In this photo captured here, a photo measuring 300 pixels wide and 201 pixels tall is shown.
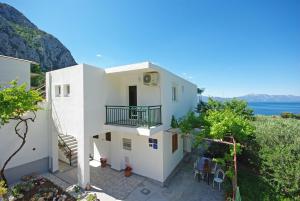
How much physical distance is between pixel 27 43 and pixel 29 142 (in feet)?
145

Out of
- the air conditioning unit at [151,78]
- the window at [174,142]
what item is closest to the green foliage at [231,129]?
the window at [174,142]

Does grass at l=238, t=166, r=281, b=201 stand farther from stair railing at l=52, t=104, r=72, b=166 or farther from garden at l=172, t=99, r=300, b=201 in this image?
stair railing at l=52, t=104, r=72, b=166

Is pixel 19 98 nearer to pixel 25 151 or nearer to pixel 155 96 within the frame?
pixel 25 151

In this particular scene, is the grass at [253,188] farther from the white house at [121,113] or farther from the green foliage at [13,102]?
the green foliage at [13,102]

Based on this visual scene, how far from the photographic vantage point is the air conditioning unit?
30.3 feet

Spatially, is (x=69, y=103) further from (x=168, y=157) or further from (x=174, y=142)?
(x=174, y=142)

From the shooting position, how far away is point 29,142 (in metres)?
9.80

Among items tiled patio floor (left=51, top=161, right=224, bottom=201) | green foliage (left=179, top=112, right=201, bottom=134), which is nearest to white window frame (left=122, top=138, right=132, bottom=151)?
tiled patio floor (left=51, top=161, right=224, bottom=201)

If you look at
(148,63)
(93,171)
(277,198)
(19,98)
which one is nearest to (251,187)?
(277,198)

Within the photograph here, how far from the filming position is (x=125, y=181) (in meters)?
9.58

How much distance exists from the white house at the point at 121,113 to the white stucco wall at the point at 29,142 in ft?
3.90

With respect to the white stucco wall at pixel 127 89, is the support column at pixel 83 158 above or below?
below

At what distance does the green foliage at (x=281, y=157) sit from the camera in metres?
6.18

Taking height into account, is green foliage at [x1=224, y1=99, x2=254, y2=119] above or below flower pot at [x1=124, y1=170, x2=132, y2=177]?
above
